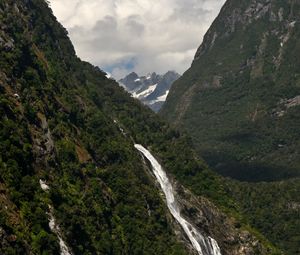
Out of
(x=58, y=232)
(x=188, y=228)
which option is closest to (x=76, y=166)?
(x=58, y=232)

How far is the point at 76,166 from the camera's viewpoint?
11525cm

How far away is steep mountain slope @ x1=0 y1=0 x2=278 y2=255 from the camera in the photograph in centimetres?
9294

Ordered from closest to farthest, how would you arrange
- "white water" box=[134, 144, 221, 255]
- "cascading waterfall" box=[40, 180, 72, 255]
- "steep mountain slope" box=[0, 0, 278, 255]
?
"cascading waterfall" box=[40, 180, 72, 255] → "steep mountain slope" box=[0, 0, 278, 255] → "white water" box=[134, 144, 221, 255]

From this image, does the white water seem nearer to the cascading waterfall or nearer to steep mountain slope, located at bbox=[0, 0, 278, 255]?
steep mountain slope, located at bbox=[0, 0, 278, 255]

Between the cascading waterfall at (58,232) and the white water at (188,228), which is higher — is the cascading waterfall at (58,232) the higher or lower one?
the higher one

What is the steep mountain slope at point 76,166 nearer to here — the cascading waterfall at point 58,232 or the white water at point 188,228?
the cascading waterfall at point 58,232

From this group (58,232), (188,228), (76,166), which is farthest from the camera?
(188,228)

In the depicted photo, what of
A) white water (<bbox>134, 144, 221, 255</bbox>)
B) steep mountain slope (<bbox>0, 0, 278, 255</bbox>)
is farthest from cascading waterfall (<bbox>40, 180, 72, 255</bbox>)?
white water (<bbox>134, 144, 221, 255</bbox>)

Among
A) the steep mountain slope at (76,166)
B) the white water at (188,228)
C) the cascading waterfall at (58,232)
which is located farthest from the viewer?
the white water at (188,228)

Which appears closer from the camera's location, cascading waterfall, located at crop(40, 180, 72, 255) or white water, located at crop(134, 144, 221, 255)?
cascading waterfall, located at crop(40, 180, 72, 255)

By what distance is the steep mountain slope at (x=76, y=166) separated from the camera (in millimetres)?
92938

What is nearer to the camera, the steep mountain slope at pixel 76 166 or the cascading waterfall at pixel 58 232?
the cascading waterfall at pixel 58 232

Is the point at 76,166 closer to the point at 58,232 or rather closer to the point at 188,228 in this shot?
the point at 58,232

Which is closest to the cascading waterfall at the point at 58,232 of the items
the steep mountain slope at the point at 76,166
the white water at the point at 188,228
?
the steep mountain slope at the point at 76,166
